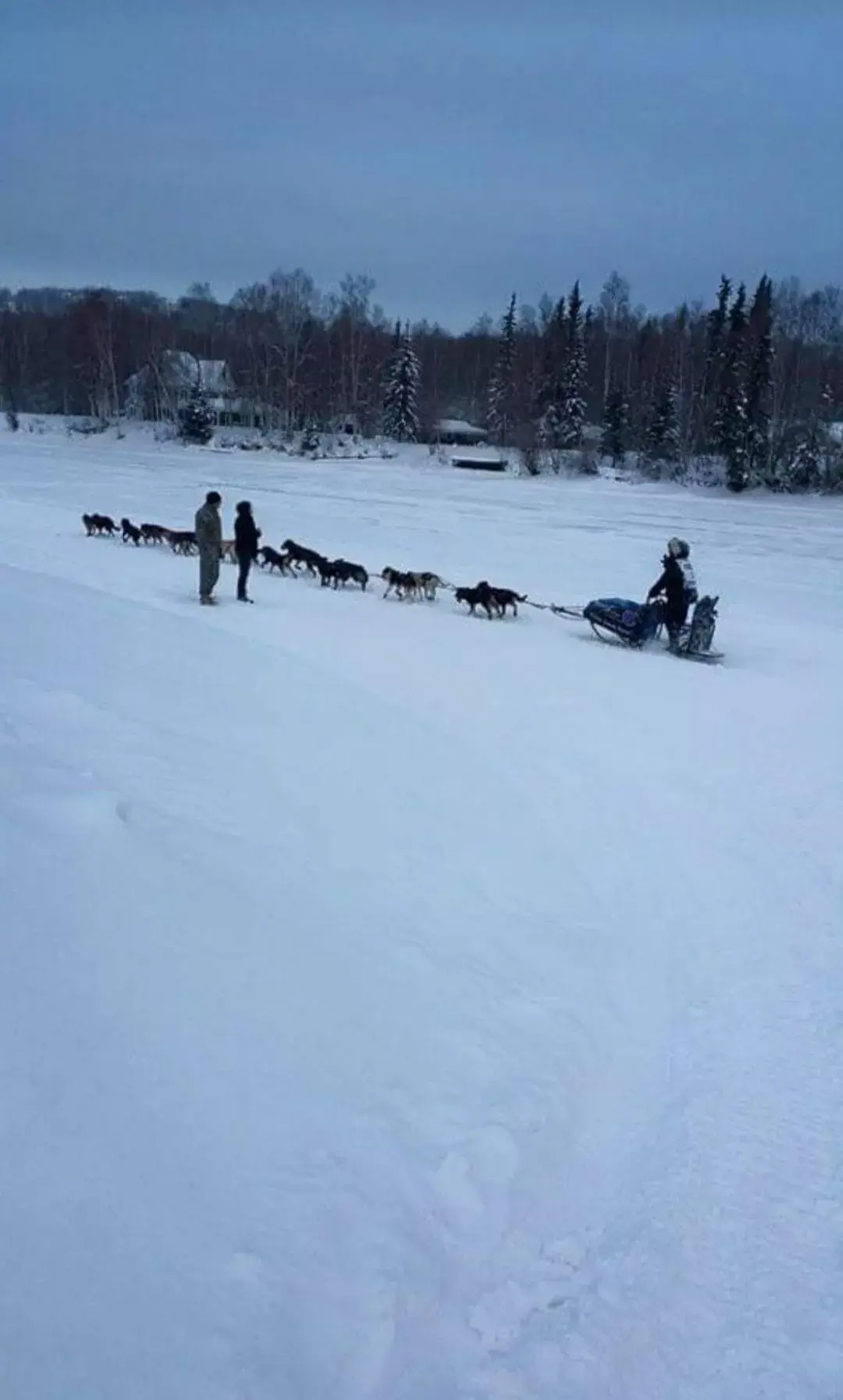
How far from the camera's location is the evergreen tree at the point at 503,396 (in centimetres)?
6044

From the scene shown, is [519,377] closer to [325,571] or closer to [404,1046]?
[325,571]

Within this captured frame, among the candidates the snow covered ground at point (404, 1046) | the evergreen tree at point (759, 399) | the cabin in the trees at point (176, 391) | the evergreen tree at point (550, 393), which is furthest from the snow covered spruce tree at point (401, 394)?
the snow covered ground at point (404, 1046)

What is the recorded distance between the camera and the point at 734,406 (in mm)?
47812

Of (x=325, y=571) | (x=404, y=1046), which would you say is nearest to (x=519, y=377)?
(x=325, y=571)

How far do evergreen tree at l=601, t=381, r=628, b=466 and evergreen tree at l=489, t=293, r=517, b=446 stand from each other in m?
6.47

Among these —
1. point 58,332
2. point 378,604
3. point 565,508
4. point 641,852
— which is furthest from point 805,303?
point 641,852

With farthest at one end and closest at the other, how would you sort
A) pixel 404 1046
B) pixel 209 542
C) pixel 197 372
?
pixel 197 372 < pixel 209 542 < pixel 404 1046

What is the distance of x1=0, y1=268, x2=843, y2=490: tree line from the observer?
1982 inches

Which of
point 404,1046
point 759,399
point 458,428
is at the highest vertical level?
point 759,399

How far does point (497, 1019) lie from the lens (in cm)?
459

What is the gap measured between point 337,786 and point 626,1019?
9.14ft

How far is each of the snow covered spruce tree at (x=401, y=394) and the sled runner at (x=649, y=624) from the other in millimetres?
48955

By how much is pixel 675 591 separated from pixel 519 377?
51.6 metres

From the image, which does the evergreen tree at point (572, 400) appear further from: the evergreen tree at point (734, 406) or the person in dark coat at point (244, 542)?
the person in dark coat at point (244, 542)
